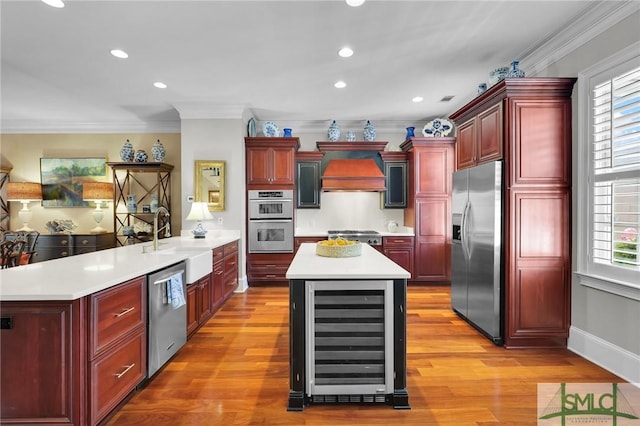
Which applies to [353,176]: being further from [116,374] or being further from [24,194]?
[24,194]

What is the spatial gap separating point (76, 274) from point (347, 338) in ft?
5.74

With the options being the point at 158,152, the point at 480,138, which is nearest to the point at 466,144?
the point at 480,138

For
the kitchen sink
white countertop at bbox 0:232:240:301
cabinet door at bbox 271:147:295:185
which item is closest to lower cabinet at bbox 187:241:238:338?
the kitchen sink

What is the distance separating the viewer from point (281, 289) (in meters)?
4.88

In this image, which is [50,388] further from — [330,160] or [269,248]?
[330,160]

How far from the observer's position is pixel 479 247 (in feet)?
10.1

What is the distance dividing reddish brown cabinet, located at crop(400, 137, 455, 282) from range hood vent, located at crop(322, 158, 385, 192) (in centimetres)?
64

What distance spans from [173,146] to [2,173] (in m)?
3.15

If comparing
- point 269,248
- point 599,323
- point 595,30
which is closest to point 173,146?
point 269,248

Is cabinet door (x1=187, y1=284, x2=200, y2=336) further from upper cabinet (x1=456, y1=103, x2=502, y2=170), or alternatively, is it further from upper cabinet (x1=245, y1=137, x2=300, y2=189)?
upper cabinet (x1=456, y1=103, x2=502, y2=170)

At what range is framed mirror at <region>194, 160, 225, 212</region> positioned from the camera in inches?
186

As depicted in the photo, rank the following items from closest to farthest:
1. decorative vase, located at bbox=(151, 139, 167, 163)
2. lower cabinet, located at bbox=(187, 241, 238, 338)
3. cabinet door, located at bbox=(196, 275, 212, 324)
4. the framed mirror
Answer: lower cabinet, located at bbox=(187, 241, 238, 338)
cabinet door, located at bbox=(196, 275, 212, 324)
the framed mirror
decorative vase, located at bbox=(151, 139, 167, 163)

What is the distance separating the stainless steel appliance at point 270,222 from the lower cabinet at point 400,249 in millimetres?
1613

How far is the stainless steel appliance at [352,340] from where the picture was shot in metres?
1.95
